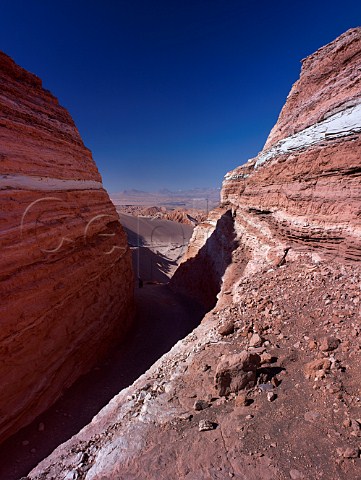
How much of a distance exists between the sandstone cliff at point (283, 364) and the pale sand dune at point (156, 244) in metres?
14.1

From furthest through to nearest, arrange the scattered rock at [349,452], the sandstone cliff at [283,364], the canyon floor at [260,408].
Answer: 1. the sandstone cliff at [283,364]
2. the canyon floor at [260,408]
3. the scattered rock at [349,452]

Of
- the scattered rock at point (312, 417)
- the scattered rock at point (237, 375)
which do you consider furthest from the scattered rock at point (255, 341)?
the scattered rock at point (312, 417)

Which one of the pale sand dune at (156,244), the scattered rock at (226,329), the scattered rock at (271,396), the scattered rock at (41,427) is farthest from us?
the pale sand dune at (156,244)

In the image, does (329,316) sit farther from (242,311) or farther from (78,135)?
(78,135)

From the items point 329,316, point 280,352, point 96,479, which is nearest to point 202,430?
point 96,479

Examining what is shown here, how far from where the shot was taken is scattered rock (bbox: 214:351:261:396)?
3084mm

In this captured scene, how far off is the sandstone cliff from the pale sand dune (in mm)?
14089

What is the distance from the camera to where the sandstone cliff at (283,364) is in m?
2.38

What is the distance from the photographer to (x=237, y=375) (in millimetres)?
3117

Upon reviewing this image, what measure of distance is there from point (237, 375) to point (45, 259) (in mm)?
4298

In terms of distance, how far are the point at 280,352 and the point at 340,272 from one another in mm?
1859

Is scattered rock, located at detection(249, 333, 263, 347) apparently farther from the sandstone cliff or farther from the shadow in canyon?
the shadow in canyon

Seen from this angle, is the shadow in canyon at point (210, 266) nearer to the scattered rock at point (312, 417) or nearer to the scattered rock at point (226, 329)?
the scattered rock at point (226, 329)

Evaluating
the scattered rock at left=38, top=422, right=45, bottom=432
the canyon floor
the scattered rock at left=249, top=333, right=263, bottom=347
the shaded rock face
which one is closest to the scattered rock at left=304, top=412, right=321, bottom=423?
the canyon floor
